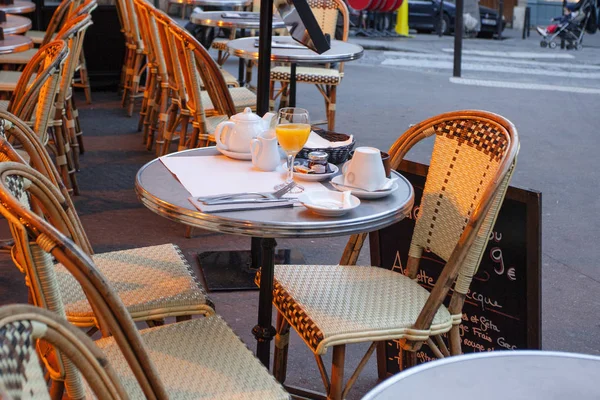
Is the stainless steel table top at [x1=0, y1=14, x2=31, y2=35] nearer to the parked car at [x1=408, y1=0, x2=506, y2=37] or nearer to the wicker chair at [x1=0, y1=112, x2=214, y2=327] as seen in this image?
the wicker chair at [x1=0, y1=112, x2=214, y2=327]

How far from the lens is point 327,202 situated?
2.13 meters

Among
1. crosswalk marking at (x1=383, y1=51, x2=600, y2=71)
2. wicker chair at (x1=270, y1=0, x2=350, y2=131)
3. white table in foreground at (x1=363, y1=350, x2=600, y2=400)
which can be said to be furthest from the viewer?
crosswalk marking at (x1=383, y1=51, x2=600, y2=71)

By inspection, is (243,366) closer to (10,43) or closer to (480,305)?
(480,305)

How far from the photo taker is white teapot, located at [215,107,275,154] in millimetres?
2512

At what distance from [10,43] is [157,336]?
2883mm

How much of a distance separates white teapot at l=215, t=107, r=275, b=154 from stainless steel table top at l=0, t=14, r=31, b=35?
2656mm

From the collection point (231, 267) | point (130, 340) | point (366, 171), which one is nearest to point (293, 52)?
point (231, 267)

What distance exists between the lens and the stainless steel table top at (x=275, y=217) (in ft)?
6.52

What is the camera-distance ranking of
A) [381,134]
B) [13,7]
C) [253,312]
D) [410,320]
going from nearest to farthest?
[410,320] → [253,312] → [13,7] → [381,134]

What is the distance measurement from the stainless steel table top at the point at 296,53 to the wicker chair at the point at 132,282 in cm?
237

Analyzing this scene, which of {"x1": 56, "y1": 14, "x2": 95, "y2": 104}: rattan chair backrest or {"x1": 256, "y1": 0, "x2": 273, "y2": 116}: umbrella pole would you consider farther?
{"x1": 56, "y1": 14, "x2": 95, "y2": 104}: rattan chair backrest

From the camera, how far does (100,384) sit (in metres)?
1.26

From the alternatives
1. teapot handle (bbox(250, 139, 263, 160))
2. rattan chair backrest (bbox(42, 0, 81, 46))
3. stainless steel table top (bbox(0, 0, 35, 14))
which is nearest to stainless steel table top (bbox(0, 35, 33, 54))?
rattan chair backrest (bbox(42, 0, 81, 46))

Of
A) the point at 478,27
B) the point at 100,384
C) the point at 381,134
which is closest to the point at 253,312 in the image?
the point at 100,384
